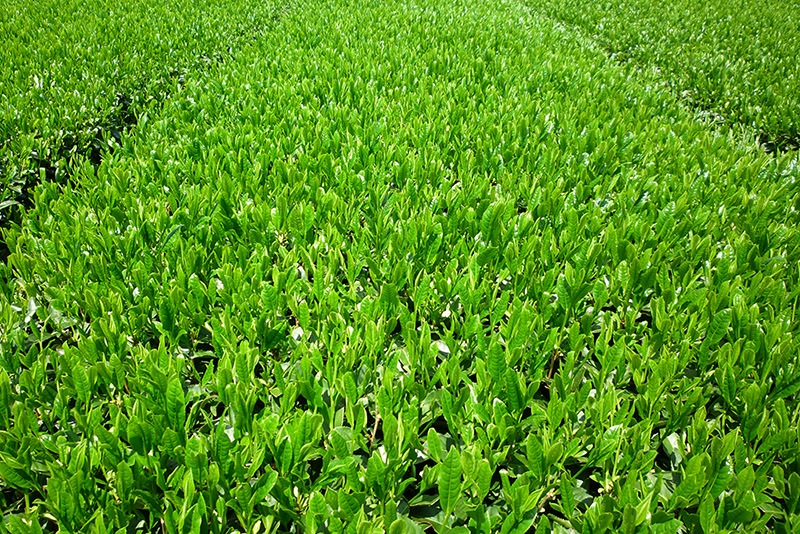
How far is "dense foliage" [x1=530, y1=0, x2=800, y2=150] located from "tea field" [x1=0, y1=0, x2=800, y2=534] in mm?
2343

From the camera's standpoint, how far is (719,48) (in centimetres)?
872

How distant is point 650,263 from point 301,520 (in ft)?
6.09

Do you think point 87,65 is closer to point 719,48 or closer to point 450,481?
point 450,481

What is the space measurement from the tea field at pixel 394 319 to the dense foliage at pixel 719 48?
2.34m

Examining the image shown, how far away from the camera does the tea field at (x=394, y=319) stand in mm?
1463

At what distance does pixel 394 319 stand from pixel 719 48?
30.5 ft

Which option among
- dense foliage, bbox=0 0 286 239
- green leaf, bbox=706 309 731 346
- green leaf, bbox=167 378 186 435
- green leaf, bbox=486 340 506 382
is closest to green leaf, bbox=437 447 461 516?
green leaf, bbox=486 340 506 382

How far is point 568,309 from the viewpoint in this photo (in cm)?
210

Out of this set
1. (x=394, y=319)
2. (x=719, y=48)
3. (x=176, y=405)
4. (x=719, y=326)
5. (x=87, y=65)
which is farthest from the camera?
(x=719, y=48)

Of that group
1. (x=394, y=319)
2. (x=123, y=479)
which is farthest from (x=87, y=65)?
(x=123, y=479)

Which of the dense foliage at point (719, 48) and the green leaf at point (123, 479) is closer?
the green leaf at point (123, 479)

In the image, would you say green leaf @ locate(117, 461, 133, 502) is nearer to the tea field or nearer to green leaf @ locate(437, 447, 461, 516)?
the tea field

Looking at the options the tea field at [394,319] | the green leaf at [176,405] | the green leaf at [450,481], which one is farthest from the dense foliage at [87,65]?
the green leaf at [450,481]

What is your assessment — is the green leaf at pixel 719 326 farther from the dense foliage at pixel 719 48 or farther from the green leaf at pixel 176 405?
the dense foliage at pixel 719 48
